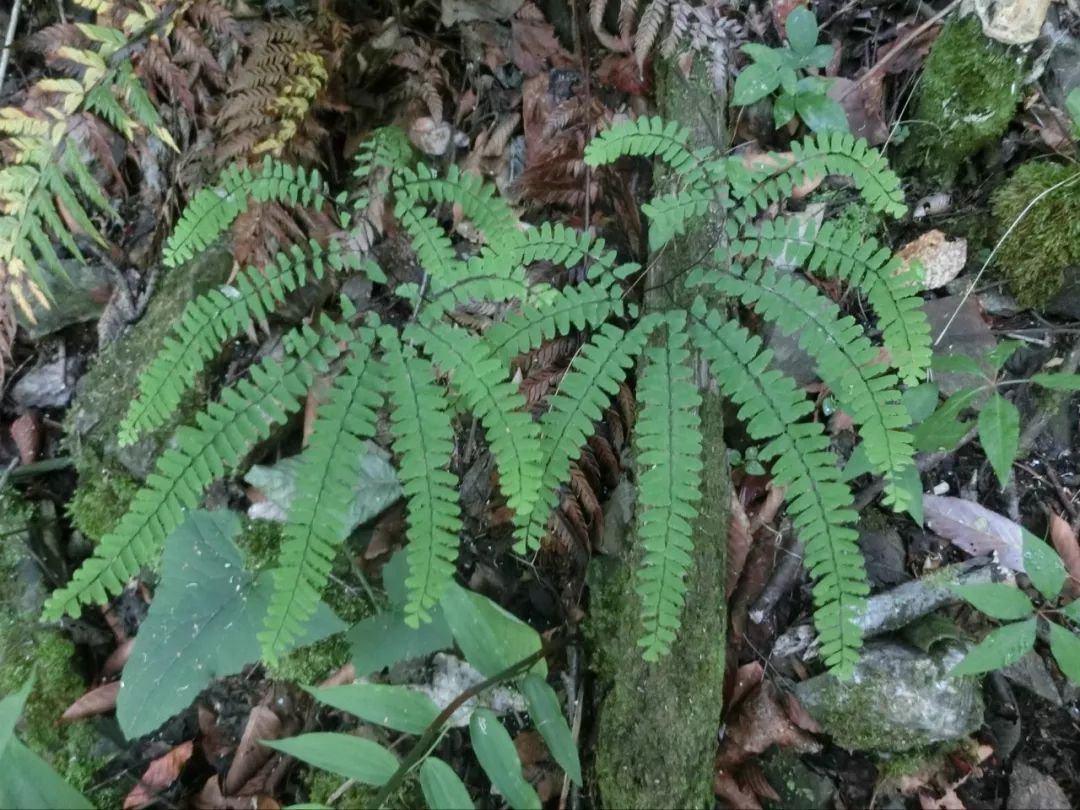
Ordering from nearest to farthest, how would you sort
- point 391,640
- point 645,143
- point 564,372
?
point 391,640, point 645,143, point 564,372

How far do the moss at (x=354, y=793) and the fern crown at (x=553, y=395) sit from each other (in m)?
1.00

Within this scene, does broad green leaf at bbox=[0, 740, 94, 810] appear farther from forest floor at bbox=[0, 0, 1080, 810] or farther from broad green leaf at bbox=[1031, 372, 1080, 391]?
broad green leaf at bbox=[1031, 372, 1080, 391]

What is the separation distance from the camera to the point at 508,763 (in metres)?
1.98

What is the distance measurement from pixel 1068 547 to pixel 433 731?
2307 millimetres

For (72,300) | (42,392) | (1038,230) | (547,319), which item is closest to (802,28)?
(1038,230)

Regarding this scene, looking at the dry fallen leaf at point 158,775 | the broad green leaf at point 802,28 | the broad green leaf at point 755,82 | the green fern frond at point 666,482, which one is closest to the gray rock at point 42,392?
the dry fallen leaf at point 158,775

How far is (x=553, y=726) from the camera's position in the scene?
2.07 m

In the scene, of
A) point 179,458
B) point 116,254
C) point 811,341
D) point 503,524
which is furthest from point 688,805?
point 116,254

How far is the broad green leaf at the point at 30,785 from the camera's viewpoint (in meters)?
1.81

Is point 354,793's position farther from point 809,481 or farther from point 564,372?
point 809,481

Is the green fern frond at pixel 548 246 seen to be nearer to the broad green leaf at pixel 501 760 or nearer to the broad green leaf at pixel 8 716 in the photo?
the broad green leaf at pixel 501 760

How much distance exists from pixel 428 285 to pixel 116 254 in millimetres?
1781

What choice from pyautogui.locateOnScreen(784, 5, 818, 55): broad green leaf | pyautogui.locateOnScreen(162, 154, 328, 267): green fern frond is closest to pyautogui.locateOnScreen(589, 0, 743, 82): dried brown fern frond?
pyautogui.locateOnScreen(784, 5, 818, 55): broad green leaf

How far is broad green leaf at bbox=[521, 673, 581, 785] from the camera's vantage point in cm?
206
